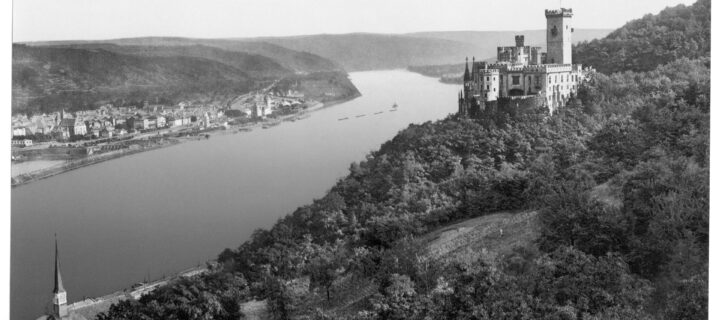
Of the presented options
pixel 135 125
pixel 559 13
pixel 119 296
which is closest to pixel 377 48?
pixel 559 13

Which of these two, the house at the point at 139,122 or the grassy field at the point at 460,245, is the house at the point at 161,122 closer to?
the house at the point at 139,122

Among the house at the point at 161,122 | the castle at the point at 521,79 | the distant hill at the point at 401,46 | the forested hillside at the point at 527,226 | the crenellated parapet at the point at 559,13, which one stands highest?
the crenellated parapet at the point at 559,13

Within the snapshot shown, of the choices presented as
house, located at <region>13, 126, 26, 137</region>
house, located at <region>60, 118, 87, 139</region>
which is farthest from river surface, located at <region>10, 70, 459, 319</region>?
house, located at <region>13, 126, 26, 137</region>

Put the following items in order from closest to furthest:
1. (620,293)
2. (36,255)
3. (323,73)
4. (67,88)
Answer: (620,293)
(36,255)
(67,88)
(323,73)

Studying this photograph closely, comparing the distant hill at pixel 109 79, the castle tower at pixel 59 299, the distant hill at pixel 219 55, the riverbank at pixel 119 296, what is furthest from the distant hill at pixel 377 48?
the castle tower at pixel 59 299

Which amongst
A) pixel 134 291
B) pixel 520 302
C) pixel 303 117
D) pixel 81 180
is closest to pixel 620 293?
pixel 520 302

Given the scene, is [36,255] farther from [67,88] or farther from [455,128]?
[455,128]
